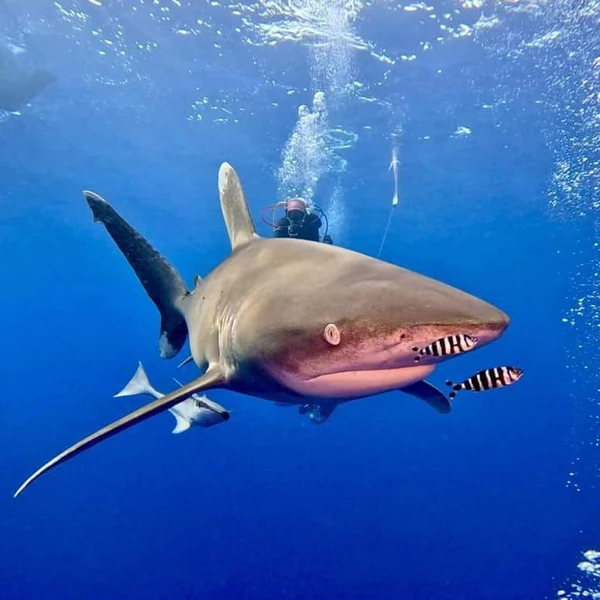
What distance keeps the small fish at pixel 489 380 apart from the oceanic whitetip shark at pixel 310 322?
0.35 meters

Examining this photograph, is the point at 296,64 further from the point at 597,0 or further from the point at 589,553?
the point at 589,553

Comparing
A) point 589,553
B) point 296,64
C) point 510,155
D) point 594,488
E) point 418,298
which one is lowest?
point 418,298

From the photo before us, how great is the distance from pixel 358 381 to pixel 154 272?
9.45 feet

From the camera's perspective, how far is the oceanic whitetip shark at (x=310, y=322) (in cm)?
204

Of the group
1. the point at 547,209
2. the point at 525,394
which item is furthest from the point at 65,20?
the point at 525,394

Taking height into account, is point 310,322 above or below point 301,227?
below

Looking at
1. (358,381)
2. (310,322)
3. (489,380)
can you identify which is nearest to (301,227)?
(489,380)

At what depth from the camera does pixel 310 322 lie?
234 centimetres

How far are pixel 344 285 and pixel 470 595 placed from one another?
44.7ft

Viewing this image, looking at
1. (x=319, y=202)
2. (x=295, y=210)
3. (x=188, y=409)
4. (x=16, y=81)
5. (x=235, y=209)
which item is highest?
(x=319, y=202)

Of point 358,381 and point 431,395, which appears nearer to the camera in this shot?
point 358,381

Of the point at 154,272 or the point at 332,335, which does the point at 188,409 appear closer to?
the point at 154,272

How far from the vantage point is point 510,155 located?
25.5m

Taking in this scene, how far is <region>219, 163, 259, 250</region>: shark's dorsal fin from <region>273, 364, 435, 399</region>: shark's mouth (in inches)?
79.1
